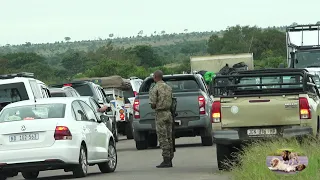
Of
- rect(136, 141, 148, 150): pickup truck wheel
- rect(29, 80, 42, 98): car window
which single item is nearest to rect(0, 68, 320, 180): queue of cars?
rect(29, 80, 42, 98): car window

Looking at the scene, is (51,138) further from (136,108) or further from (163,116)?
(136,108)

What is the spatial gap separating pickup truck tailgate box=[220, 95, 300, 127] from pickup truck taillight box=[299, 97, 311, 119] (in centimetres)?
6

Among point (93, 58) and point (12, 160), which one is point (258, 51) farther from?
point (12, 160)

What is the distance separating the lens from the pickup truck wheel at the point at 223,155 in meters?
17.5

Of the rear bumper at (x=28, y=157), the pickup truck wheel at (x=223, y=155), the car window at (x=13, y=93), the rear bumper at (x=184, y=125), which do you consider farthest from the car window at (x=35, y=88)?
the pickup truck wheel at (x=223, y=155)

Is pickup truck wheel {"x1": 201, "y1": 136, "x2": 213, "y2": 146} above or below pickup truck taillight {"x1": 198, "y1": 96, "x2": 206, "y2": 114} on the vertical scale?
below

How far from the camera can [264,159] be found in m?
14.9

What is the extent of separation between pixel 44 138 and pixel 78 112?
54.1 inches

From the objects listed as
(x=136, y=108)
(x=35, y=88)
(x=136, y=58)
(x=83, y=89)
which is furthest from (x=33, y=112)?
(x=136, y=58)

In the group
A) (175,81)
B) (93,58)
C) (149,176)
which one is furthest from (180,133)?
(93,58)

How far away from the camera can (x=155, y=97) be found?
19.5m

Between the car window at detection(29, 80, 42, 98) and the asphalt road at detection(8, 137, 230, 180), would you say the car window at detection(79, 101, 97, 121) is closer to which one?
the asphalt road at detection(8, 137, 230, 180)

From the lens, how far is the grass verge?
13293 mm

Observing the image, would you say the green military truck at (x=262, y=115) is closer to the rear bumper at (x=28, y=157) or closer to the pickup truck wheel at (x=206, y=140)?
the rear bumper at (x=28, y=157)
